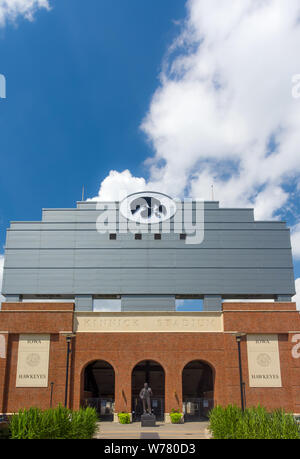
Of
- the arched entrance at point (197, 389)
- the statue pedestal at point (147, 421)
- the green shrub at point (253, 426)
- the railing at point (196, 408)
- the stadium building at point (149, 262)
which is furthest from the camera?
the stadium building at point (149, 262)

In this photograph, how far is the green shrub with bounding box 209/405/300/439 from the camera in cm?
1414

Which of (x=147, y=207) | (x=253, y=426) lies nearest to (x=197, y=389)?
(x=147, y=207)

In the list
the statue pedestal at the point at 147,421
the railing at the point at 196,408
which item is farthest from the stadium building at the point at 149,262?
the statue pedestal at the point at 147,421

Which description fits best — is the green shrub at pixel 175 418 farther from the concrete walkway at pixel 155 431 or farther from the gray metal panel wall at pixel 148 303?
the gray metal panel wall at pixel 148 303

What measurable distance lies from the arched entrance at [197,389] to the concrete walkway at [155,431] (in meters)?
4.60

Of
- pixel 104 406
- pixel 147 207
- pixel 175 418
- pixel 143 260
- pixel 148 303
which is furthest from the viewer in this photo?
pixel 147 207

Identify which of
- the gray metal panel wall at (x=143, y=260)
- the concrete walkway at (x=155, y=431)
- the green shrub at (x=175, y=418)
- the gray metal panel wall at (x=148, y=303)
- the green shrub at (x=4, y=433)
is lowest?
the concrete walkway at (x=155, y=431)

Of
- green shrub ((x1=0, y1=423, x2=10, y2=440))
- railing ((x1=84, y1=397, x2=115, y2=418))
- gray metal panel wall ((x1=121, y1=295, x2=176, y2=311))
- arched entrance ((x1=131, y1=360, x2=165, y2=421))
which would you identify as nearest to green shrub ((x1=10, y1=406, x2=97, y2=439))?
green shrub ((x1=0, y1=423, x2=10, y2=440))

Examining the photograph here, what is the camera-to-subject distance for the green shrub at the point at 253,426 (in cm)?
1414

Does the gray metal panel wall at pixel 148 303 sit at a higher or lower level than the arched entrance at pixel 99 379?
higher

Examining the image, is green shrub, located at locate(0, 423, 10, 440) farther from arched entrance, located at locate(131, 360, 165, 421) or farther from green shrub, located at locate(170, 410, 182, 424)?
arched entrance, located at locate(131, 360, 165, 421)

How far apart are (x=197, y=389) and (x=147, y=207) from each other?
76.3ft

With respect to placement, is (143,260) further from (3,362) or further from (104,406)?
(3,362)

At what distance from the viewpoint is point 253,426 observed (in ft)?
49.3
